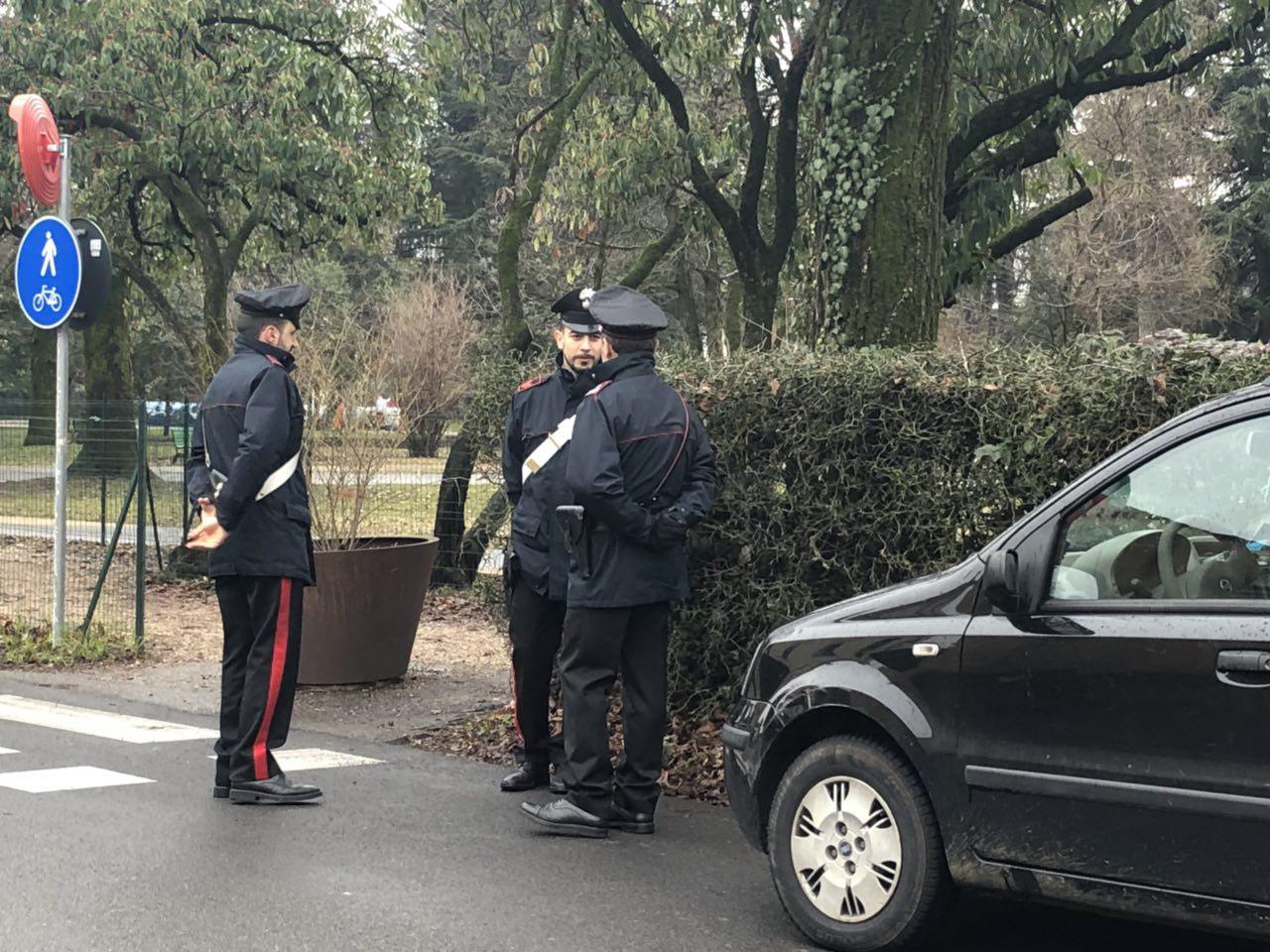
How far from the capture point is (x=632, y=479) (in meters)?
5.91

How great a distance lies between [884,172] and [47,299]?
17.3 ft

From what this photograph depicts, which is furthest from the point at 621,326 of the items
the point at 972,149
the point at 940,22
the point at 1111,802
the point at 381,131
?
the point at 381,131

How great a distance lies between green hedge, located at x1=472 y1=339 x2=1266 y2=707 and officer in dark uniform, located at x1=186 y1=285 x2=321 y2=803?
168 centimetres

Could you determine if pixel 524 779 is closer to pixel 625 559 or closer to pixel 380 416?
pixel 625 559

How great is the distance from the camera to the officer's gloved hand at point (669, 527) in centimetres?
584

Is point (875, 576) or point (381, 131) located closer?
point (875, 576)

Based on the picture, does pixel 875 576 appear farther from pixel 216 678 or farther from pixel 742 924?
pixel 216 678

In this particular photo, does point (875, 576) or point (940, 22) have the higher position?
point (940, 22)

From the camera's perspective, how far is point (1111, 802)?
398 cm

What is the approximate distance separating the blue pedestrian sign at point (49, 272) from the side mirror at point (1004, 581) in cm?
737

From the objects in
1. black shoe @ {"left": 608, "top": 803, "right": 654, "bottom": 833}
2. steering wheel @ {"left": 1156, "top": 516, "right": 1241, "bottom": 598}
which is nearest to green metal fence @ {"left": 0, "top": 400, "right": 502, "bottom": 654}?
black shoe @ {"left": 608, "top": 803, "right": 654, "bottom": 833}

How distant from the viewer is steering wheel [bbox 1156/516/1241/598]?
4004 millimetres

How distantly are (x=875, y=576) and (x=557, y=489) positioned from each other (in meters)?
1.32

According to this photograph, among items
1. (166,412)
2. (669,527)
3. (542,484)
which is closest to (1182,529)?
(669,527)
